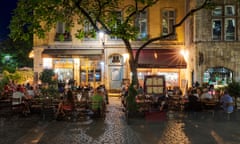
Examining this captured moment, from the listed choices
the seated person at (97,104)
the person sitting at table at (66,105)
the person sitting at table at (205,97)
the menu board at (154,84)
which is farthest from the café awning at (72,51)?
the person sitting at table at (66,105)

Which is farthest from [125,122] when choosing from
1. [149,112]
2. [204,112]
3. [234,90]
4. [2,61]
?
[2,61]

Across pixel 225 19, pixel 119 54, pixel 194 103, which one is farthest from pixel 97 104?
pixel 225 19

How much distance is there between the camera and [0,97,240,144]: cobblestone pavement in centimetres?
1023

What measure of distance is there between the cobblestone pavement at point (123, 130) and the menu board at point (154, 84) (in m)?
1.47

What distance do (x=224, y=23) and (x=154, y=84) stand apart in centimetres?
946

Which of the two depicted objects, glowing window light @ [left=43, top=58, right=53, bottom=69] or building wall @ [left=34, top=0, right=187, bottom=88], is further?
building wall @ [left=34, top=0, right=187, bottom=88]

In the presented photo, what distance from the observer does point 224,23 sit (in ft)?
75.2

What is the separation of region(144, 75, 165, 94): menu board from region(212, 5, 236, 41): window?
27.5 feet

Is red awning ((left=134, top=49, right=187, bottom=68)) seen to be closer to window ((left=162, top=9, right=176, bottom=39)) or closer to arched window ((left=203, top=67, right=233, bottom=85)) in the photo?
window ((left=162, top=9, right=176, bottom=39))

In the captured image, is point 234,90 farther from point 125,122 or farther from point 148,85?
point 125,122

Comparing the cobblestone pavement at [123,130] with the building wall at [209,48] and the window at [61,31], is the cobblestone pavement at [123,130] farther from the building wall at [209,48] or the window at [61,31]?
the window at [61,31]

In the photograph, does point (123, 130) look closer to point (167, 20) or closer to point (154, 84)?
point (154, 84)

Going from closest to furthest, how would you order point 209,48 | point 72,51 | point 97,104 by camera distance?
point 97,104, point 209,48, point 72,51

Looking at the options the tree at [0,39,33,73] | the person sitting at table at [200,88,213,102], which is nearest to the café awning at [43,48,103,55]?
the person sitting at table at [200,88,213,102]
